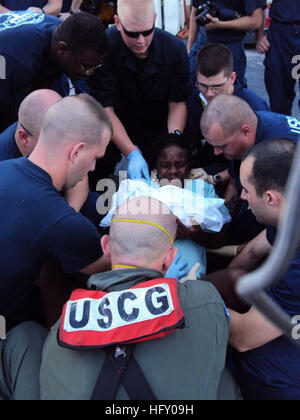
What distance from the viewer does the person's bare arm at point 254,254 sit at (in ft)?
6.44

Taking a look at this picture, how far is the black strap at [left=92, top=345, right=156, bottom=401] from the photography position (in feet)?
3.48

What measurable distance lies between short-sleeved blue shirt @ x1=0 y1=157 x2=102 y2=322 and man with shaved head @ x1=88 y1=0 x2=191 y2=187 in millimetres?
1233

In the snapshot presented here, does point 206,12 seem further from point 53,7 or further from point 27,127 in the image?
point 27,127

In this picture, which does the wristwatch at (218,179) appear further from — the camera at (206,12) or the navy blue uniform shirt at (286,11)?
the navy blue uniform shirt at (286,11)

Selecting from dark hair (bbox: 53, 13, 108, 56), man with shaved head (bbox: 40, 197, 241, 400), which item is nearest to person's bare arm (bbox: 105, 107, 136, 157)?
dark hair (bbox: 53, 13, 108, 56)

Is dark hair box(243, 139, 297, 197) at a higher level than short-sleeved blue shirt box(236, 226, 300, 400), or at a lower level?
higher

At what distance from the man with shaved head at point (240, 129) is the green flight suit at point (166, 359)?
1211 millimetres

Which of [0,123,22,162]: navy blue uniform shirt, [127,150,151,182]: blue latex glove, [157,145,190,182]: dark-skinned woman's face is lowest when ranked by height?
[127,150,151,182]: blue latex glove

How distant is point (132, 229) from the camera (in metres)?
1.35

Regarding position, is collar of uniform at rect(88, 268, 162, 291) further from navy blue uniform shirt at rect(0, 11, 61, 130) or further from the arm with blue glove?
navy blue uniform shirt at rect(0, 11, 61, 130)

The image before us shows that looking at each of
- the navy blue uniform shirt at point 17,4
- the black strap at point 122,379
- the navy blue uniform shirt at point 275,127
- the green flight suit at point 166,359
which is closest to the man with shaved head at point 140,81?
the navy blue uniform shirt at point 275,127
